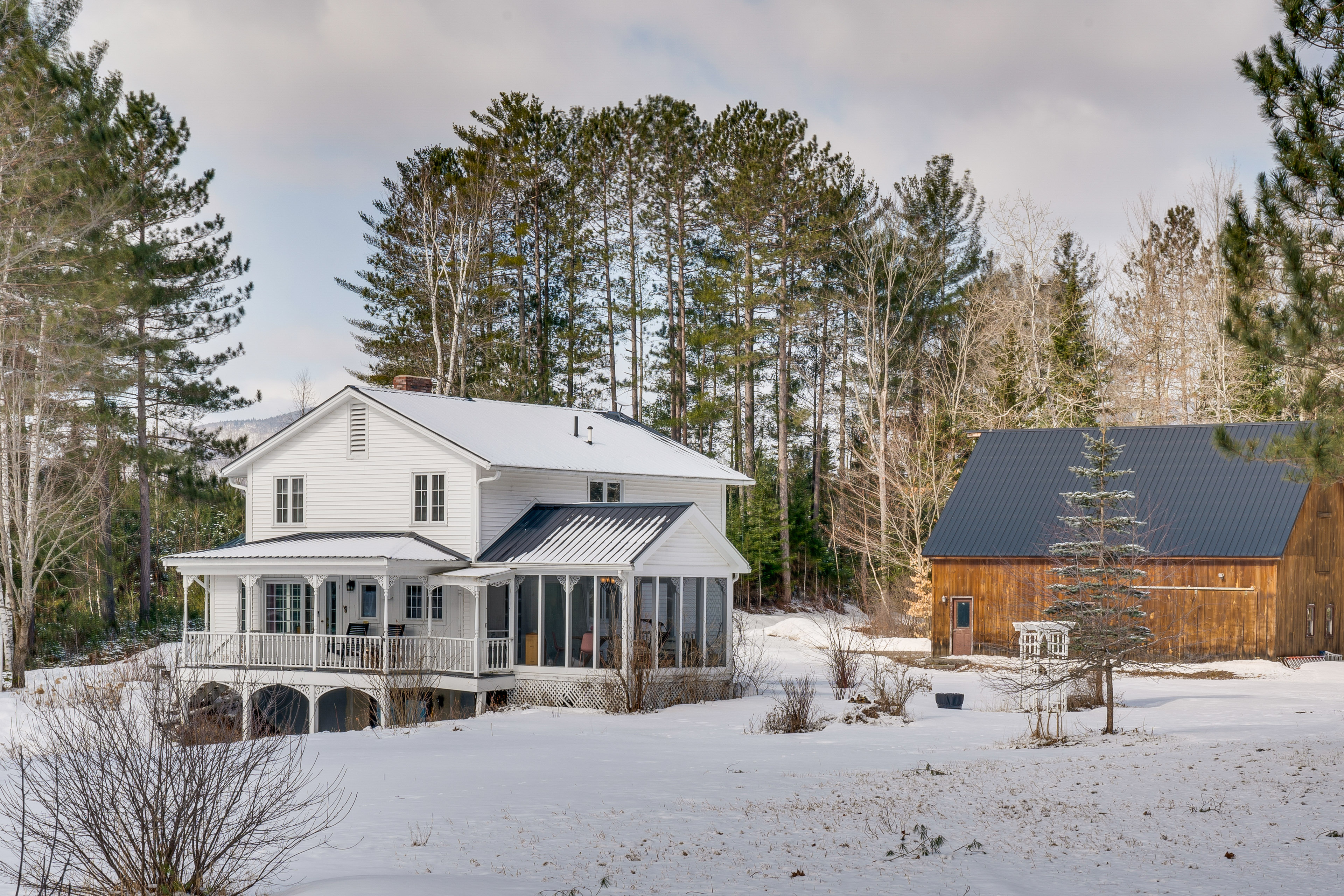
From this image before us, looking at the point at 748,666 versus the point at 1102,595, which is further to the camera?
the point at 748,666

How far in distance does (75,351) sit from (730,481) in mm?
16766

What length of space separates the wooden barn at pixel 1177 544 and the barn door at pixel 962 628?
4 centimetres

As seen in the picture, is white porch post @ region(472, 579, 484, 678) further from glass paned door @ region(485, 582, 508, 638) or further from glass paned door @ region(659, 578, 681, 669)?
glass paned door @ region(659, 578, 681, 669)

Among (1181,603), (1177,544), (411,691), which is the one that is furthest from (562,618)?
(1177,544)

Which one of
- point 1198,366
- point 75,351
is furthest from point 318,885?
point 1198,366

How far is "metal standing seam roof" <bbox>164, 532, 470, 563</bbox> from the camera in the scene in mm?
26781

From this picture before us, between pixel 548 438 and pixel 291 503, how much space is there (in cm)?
649

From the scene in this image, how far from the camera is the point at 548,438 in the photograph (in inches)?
1244

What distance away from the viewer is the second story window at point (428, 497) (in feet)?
94.7

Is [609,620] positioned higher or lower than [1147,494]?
lower

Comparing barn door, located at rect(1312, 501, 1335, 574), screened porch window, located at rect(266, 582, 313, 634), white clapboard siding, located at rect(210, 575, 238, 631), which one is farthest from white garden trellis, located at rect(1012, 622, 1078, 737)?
white clapboard siding, located at rect(210, 575, 238, 631)

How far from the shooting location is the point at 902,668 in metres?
30.7

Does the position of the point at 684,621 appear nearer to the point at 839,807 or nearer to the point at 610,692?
the point at 610,692

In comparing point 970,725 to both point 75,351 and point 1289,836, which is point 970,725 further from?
point 75,351
